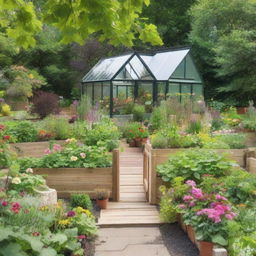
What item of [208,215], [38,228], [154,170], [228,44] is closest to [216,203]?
[208,215]

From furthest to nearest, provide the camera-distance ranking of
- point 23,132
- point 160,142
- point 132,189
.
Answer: point 23,132, point 132,189, point 160,142

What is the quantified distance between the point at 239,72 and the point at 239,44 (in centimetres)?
192

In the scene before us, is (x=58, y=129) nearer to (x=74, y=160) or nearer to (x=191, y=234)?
(x=74, y=160)

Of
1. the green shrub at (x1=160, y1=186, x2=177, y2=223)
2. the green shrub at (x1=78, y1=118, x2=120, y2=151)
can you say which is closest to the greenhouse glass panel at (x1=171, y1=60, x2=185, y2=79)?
the green shrub at (x1=78, y1=118, x2=120, y2=151)

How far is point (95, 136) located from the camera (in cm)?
760

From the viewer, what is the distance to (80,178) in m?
5.68

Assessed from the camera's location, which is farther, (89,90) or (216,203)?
(89,90)

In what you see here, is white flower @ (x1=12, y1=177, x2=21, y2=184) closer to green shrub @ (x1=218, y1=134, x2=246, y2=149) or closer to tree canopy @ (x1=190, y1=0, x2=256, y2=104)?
green shrub @ (x1=218, y1=134, x2=246, y2=149)

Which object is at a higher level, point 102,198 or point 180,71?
point 180,71

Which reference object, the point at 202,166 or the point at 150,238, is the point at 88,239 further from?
the point at 202,166

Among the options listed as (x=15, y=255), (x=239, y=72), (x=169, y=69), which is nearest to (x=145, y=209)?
(x=15, y=255)

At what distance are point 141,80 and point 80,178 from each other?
801 centimetres

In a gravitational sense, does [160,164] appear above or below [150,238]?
above

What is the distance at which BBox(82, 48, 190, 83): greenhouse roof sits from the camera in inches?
512
